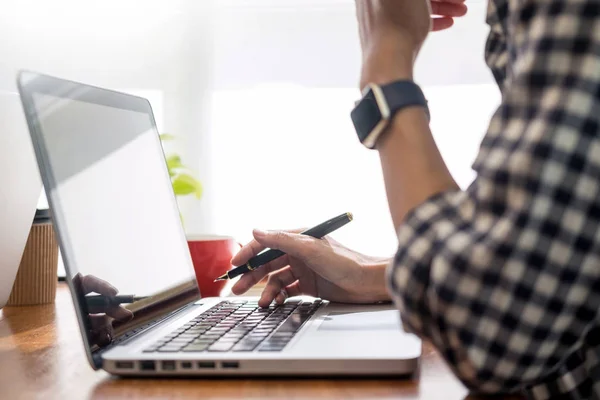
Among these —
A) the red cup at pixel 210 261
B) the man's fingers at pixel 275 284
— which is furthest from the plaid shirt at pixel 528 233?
the red cup at pixel 210 261

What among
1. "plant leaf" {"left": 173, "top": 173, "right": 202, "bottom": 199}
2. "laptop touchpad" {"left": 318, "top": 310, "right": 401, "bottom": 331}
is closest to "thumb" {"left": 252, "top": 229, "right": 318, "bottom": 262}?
"laptop touchpad" {"left": 318, "top": 310, "right": 401, "bottom": 331}

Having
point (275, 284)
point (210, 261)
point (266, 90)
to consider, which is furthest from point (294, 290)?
point (266, 90)

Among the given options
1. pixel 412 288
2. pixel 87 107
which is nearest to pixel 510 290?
pixel 412 288

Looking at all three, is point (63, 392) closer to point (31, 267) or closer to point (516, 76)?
point (516, 76)

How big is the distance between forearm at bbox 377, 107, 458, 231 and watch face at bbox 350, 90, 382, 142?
1cm

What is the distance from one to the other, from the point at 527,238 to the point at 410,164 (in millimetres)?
142

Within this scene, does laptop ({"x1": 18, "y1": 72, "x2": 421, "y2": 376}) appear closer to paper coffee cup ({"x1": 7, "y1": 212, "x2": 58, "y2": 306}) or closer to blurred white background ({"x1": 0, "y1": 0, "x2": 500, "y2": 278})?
paper coffee cup ({"x1": 7, "y1": 212, "x2": 58, "y2": 306})

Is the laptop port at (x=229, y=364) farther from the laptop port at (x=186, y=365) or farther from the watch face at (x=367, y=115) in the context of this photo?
the watch face at (x=367, y=115)

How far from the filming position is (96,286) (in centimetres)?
69

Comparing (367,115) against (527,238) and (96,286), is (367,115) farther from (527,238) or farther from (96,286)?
(96,286)

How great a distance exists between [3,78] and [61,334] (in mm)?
1200

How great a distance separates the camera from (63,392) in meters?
0.60

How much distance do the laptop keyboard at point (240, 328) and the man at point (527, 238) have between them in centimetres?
19

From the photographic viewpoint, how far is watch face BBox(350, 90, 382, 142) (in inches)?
23.2
